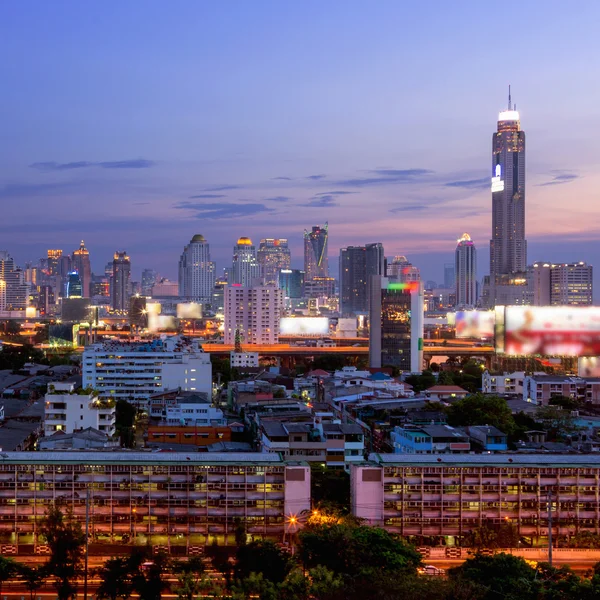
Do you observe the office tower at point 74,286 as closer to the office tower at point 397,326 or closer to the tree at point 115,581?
the office tower at point 397,326

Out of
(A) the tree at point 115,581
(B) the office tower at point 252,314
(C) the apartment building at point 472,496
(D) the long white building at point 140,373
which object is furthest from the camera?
(B) the office tower at point 252,314

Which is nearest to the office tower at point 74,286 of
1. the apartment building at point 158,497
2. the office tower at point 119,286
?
the office tower at point 119,286

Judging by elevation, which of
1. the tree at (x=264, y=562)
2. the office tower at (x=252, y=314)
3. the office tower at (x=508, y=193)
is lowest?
the tree at (x=264, y=562)

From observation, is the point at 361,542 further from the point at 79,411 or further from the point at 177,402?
the point at 177,402

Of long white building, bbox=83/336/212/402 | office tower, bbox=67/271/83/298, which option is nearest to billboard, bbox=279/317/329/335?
long white building, bbox=83/336/212/402

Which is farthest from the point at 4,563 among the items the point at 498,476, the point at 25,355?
the point at 25,355

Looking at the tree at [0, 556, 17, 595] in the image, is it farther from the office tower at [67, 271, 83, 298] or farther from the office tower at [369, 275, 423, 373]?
the office tower at [67, 271, 83, 298]

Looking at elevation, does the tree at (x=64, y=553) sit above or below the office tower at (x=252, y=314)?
Result: below
